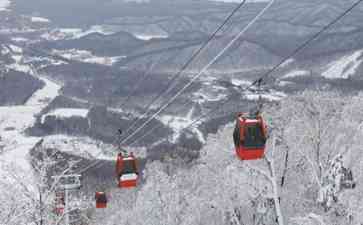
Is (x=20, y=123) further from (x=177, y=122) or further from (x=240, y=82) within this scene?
(x=240, y=82)

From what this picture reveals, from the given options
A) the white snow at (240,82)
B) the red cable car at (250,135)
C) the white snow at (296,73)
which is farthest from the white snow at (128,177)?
the white snow at (296,73)

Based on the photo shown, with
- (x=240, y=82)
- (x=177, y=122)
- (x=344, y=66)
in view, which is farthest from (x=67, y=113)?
(x=344, y=66)

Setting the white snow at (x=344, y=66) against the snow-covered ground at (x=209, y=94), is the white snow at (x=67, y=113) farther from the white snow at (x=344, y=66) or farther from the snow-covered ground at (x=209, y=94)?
the white snow at (x=344, y=66)

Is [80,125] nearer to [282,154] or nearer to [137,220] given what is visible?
[137,220]

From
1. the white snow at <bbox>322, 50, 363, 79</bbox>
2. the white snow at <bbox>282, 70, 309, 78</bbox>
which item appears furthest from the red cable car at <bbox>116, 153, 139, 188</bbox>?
the white snow at <bbox>282, 70, 309, 78</bbox>

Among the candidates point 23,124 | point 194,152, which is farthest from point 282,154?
point 23,124

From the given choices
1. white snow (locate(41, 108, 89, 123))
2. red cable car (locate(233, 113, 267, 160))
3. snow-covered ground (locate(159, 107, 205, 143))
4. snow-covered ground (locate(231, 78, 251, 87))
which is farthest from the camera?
white snow (locate(41, 108, 89, 123))

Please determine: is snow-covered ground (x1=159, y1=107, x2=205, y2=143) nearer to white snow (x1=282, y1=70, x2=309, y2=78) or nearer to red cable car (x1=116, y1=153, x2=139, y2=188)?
white snow (x1=282, y1=70, x2=309, y2=78)
